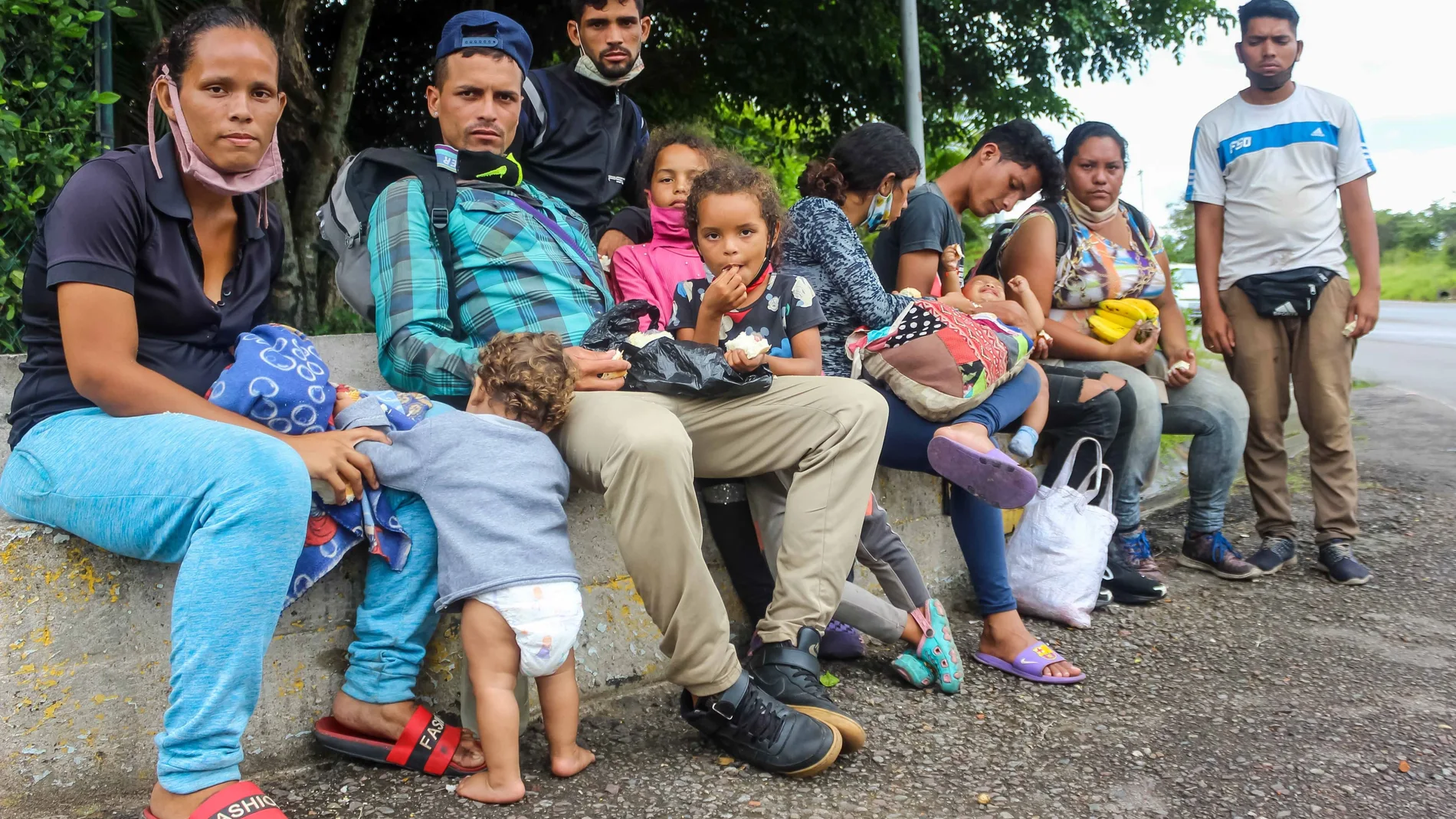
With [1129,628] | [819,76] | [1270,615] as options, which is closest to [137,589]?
[1129,628]

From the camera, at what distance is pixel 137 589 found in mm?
2457

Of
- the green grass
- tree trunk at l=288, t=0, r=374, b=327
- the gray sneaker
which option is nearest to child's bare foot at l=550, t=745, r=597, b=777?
the gray sneaker

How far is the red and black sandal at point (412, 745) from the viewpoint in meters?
2.58

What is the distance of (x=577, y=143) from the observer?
13.4 ft

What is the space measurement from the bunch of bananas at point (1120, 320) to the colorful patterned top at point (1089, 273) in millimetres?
33

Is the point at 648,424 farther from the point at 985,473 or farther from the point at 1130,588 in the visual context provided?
the point at 1130,588

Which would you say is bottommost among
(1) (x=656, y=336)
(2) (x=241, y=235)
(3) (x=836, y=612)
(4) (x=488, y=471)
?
(3) (x=836, y=612)

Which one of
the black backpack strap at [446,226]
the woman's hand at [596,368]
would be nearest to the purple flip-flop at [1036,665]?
the woman's hand at [596,368]

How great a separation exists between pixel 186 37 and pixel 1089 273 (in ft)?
11.0

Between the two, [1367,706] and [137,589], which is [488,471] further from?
[1367,706]

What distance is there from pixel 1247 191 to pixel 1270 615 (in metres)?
1.87

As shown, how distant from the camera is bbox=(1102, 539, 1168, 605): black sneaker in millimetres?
4172

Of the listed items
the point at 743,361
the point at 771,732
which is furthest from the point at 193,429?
the point at 771,732

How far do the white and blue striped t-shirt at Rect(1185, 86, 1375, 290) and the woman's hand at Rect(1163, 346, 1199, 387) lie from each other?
0.48 metres
